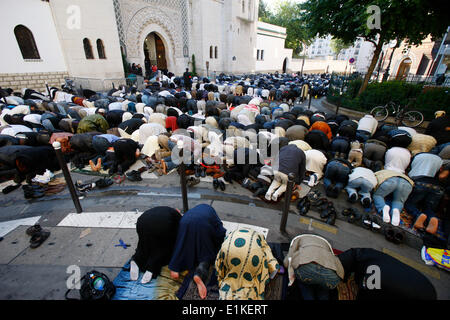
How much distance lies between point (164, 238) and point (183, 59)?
2439cm

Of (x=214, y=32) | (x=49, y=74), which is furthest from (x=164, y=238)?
(x=214, y=32)

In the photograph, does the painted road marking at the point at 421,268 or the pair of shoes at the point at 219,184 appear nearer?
the painted road marking at the point at 421,268

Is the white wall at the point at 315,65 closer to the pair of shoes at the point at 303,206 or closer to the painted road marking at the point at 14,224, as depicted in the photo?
the pair of shoes at the point at 303,206

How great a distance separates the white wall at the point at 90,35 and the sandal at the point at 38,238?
1556 centimetres

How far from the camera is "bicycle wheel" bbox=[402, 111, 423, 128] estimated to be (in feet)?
29.9

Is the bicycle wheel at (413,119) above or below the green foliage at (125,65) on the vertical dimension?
below

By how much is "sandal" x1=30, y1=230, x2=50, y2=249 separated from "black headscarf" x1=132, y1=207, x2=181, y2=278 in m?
1.95

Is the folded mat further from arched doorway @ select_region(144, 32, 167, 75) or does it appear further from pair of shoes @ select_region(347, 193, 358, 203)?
arched doorway @ select_region(144, 32, 167, 75)

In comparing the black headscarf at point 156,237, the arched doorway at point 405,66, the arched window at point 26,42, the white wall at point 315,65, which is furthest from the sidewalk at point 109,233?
the white wall at point 315,65

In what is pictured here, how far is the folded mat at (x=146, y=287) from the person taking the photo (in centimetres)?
281

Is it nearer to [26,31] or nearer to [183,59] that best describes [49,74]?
[26,31]

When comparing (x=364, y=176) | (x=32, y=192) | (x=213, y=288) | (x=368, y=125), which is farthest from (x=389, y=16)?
(x=32, y=192)

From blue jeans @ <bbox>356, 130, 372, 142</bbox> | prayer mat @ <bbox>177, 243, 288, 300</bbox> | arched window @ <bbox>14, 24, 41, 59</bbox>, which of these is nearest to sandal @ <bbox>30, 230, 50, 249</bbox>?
prayer mat @ <bbox>177, 243, 288, 300</bbox>

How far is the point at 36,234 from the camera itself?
3.74m
